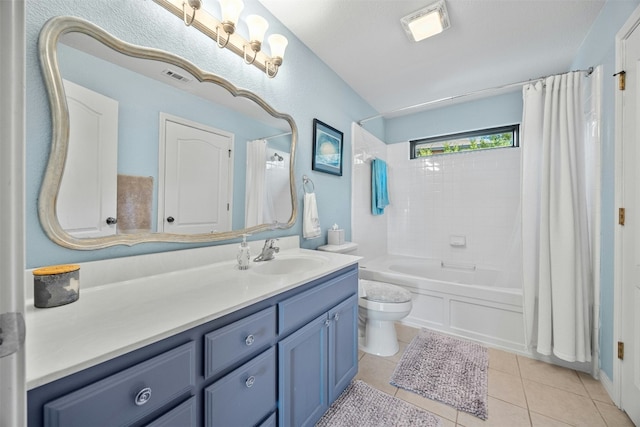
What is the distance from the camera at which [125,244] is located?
1029mm

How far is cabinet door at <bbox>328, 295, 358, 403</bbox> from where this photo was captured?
1336 mm

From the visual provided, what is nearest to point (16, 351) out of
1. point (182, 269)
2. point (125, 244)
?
point (125, 244)

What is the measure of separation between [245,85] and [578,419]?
2.64 metres

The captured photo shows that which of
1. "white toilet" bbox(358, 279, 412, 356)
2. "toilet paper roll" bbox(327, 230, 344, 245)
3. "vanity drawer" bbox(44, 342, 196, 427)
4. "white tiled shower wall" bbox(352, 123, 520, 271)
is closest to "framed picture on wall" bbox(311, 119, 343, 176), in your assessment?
"white tiled shower wall" bbox(352, 123, 520, 271)

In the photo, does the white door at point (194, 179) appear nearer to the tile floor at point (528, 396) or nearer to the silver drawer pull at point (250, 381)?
the silver drawer pull at point (250, 381)

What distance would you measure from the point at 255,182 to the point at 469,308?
2.01 metres

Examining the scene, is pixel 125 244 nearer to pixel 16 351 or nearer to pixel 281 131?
pixel 16 351

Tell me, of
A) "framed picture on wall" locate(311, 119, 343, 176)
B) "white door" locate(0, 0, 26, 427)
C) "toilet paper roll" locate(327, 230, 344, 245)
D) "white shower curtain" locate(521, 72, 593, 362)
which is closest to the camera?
"white door" locate(0, 0, 26, 427)

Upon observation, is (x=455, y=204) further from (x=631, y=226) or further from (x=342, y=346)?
(x=342, y=346)

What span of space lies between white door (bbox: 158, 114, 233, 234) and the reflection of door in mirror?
181 mm

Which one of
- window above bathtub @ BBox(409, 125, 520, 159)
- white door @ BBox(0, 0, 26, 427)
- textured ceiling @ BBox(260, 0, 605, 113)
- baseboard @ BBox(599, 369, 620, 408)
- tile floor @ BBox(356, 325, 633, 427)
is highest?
textured ceiling @ BBox(260, 0, 605, 113)

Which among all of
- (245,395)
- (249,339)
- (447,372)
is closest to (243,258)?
(249,339)

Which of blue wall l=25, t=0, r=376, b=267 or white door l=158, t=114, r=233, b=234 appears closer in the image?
blue wall l=25, t=0, r=376, b=267

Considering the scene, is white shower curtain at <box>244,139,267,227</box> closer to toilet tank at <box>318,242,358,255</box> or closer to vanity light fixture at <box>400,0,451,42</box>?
toilet tank at <box>318,242,358,255</box>
